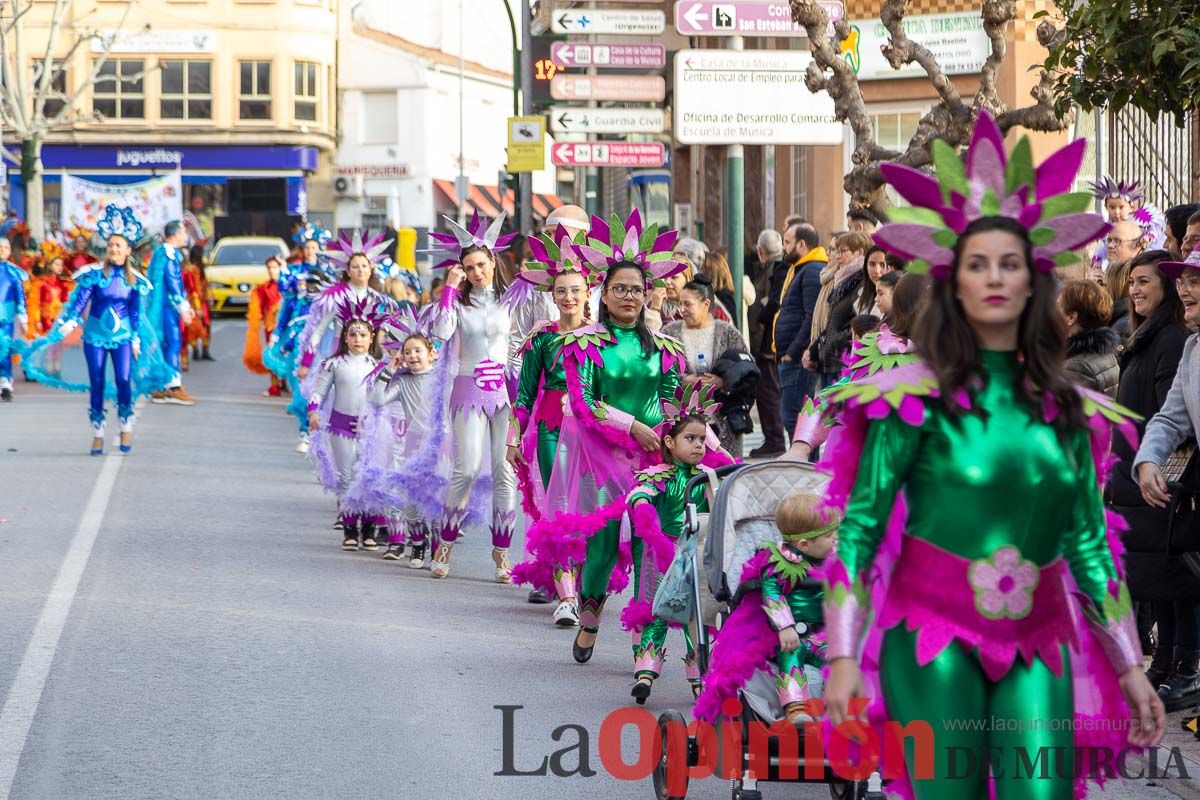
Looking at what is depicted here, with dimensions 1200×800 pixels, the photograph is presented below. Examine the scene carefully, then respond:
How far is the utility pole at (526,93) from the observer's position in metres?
25.3

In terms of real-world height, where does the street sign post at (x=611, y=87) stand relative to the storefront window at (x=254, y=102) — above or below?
below

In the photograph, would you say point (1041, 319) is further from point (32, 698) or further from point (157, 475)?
point (157, 475)

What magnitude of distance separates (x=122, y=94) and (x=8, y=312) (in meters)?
43.3

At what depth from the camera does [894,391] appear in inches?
159

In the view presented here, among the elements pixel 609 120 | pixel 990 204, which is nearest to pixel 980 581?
pixel 990 204

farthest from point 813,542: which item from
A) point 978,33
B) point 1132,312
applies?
point 978,33

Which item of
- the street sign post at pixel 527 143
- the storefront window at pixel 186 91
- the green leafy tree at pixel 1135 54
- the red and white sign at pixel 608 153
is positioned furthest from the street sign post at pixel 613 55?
the storefront window at pixel 186 91

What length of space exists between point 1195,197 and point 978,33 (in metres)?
4.78

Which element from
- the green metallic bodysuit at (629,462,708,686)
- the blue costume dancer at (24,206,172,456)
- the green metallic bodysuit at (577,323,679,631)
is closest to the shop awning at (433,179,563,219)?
the blue costume dancer at (24,206,172,456)

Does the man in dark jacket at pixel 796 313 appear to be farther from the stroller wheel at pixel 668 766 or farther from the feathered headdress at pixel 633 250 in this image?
the stroller wheel at pixel 668 766

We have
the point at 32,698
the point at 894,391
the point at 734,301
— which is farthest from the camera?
the point at 734,301

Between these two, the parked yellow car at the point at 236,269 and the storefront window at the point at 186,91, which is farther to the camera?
the storefront window at the point at 186,91

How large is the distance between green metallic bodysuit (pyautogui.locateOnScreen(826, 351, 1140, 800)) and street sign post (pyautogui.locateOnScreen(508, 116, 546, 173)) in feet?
67.5

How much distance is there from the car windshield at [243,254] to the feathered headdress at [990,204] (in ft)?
135
